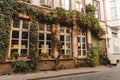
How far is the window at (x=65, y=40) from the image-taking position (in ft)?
48.2

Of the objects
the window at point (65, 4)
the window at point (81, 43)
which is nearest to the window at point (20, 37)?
the window at point (65, 4)

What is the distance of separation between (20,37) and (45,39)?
7.28ft

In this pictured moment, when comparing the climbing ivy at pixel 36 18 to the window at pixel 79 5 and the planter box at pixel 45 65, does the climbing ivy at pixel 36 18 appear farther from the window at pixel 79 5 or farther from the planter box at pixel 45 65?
the planter box at pixel 45 65

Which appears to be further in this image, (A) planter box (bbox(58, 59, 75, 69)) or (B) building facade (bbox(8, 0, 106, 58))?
(A) planter box (bbox(58, 59, 75, 69))

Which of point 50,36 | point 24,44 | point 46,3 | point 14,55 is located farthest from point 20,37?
point 46,3

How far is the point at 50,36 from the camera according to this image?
46.1 feet

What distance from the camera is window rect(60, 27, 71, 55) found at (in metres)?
14.7

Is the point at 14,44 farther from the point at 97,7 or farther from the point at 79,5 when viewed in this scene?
the point at 97,7

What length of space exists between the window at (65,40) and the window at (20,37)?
11.4 feet

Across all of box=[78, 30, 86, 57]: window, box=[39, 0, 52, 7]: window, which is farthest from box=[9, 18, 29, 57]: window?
box=[78, 30, 86, 57]: window

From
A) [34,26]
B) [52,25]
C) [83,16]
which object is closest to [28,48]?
[34,26]

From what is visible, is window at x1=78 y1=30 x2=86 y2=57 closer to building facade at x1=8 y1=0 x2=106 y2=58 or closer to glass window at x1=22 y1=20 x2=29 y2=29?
building facade at x1=8 y1=0 x2=106 y2=58

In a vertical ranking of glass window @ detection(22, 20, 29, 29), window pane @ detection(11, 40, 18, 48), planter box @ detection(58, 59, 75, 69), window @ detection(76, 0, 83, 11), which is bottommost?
planter box @ detection(58, 59, 75, 69)

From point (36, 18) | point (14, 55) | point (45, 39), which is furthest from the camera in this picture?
point (45, 39)
